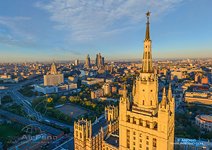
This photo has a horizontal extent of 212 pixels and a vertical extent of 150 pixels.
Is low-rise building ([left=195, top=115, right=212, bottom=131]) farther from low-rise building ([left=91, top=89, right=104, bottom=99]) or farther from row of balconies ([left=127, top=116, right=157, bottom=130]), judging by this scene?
low-rise building ([left=91, top=89, right=104, bottom=99])

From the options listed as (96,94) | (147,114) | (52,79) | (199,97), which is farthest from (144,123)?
(52,79)

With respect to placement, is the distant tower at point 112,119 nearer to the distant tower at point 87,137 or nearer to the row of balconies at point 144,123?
the distant tower at point 87,137

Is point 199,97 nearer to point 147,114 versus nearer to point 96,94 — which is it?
point 96,94

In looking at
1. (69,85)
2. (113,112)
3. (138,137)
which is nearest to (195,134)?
(113,112)

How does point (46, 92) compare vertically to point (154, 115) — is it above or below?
below

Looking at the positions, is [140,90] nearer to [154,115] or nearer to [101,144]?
[154,115]

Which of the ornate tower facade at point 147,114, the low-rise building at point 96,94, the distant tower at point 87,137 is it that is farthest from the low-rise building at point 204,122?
the low-rise building at point 96,94

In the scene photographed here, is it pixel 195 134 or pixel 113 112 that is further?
pixel 195 134

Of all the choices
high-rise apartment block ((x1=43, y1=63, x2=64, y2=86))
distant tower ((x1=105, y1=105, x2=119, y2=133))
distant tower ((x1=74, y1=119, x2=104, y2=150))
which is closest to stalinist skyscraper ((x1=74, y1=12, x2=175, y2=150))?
distant tower ((x1=74, y1=119, x2=104, y2=150))
